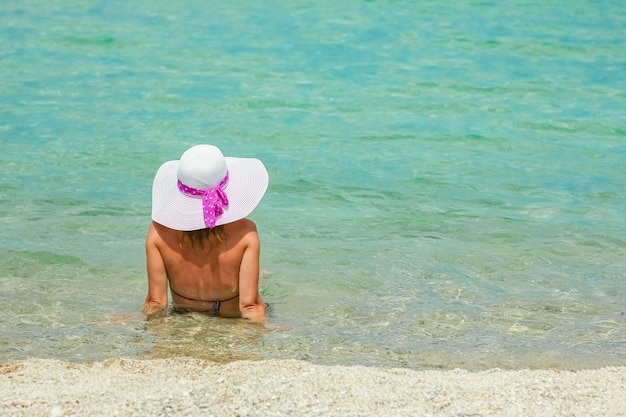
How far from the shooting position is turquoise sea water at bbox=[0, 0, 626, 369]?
17.4ft

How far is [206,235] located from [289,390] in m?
1.16

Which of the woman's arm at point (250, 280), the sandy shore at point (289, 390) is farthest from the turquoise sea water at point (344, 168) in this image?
the sandy shore at point (289, 390)

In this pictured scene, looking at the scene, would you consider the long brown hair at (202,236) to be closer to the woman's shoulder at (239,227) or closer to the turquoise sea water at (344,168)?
the woman's shoulder at (239,227)

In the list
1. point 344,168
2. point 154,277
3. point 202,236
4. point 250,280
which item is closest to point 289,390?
point 250,280

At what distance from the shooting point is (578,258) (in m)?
6.62

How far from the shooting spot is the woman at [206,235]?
4660 millimetres

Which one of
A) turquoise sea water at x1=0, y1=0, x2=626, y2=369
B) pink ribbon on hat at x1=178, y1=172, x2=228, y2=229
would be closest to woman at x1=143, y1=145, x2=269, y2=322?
pink ribbon on hat at x1=178, y1=172, x2=228, y2=229

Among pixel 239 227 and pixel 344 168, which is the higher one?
pixel 239 227

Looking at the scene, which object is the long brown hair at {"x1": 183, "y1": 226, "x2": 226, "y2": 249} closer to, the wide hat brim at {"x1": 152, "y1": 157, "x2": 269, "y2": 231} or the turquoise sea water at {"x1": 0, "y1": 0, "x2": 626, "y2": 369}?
the wide hat brim at {"x1": 152, "y1": 157, "x2": 269, "y2": 231}

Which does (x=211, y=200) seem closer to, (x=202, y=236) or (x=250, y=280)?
(x=202, y=236)

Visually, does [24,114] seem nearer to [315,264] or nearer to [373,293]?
[315,264]

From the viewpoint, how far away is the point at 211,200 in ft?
15.3

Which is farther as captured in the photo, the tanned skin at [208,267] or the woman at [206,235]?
the tanned skin at [208,267]

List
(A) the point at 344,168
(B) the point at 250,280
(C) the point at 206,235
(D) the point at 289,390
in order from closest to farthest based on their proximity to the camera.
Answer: (D) the point at 289,390 → (C) the point at 206,235 → (B) the point at 250,280 → (A) the point at 344,168
